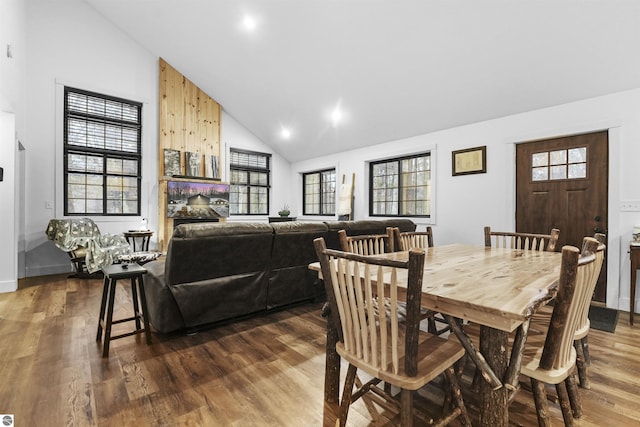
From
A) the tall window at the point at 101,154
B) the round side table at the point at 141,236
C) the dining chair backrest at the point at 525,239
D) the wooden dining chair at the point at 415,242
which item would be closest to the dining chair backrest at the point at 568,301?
the wooden dining chair at the point at 415,242

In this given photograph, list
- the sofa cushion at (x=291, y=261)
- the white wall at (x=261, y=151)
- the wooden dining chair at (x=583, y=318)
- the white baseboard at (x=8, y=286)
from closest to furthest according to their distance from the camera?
the wooden dining chair at (x=583, y=318) < the sofa cushion at (x=291, y=261) < the white baseboard at (x=8, y=286) < the white wall at (x=261, y=151)

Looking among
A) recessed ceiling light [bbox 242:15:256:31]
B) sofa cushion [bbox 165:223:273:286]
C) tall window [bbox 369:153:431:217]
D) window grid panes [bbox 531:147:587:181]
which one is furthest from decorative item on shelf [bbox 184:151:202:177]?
window grid panes [bbox 531:147:587:181]

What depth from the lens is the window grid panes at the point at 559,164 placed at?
3469 millimetres

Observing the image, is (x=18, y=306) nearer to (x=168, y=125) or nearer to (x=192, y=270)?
(x=192, y=270)

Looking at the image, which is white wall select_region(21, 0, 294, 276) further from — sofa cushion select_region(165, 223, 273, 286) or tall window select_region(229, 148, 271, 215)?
sofa cushion select_region(165, 223, 273, 286)

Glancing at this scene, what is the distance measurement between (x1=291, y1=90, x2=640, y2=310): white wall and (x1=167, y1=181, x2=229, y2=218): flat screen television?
299cm

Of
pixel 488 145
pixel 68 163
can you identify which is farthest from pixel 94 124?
pixel 488 145

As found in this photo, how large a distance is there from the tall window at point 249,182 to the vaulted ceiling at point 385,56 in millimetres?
1231

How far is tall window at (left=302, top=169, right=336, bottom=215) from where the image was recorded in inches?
277

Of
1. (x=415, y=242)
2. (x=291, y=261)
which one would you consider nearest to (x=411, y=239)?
(x=415, y=242)

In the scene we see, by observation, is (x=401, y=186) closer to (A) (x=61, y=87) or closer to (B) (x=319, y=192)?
(B) (x=319, y=192)

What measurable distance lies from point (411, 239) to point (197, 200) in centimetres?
494

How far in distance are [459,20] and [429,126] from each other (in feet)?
5.83

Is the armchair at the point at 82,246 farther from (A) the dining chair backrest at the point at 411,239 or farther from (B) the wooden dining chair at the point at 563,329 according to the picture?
(B) the wooden dining chair at the point at 563,329
